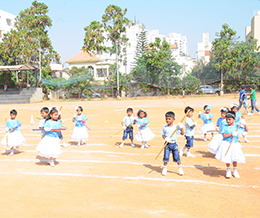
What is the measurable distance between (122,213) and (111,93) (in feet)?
124

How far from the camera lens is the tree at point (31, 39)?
137ft

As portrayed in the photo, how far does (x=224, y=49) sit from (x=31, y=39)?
94.6ft

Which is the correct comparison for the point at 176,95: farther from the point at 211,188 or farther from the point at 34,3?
the point at 211,188

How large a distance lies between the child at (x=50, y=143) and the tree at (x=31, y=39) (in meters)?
37.3

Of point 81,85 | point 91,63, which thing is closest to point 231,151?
point 81,85

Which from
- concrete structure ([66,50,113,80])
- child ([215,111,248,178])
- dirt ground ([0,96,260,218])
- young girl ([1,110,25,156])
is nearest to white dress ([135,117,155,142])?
dirt ground ([0,96,260,218])

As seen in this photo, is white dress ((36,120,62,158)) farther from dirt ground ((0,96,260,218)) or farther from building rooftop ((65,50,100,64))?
building rooftop ((65,50,100,64))

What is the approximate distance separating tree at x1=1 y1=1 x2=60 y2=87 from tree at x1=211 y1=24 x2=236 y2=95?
25209 millimetres

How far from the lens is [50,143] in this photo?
7.82 metres

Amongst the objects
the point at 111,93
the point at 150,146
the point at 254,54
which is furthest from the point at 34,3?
the point at 150,146

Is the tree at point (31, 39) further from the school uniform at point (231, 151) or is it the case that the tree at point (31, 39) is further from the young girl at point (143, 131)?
the school uniform at point (231, 151)

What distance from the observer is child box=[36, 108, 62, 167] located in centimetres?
774

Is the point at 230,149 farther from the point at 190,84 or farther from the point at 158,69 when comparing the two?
the point at 190,84

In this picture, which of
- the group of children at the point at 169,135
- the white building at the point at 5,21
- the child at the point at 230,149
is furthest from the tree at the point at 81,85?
the child at the point at 230,149
